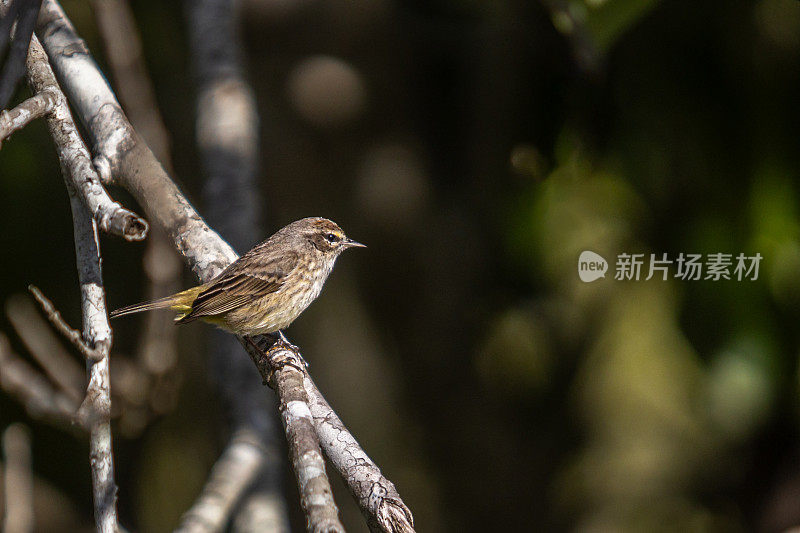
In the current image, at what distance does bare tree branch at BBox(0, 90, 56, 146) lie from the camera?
2090mm

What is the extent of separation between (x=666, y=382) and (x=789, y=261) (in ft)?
4.36

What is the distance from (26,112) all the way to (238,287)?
4.25 ft

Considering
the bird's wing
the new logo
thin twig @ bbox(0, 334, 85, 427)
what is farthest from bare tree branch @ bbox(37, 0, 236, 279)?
the new logo

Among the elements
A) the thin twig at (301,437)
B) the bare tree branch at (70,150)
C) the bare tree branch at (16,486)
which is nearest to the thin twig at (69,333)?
the bare tree branch at (70,150)

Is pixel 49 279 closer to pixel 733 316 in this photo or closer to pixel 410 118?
pixel 410 118

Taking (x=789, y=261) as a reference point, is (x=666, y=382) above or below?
below

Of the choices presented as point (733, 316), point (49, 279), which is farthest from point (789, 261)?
point (49, 279)

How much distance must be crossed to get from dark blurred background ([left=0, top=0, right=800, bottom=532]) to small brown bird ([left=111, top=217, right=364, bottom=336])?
3.71ft

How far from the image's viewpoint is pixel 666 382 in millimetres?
4891

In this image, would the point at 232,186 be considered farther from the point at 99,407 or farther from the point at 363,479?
the point at 363,479

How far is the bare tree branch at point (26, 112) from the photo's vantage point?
6.86 feet

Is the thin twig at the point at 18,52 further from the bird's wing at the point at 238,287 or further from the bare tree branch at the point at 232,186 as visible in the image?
the bare tree branch at the point at 232,186

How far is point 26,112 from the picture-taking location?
2.28 metres
